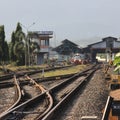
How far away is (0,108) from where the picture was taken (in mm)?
19484

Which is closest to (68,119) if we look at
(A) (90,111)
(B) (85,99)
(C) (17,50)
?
(A) (90,111)

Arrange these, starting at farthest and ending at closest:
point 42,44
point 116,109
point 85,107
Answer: point 42,44 < point 85,107 < point 116,109

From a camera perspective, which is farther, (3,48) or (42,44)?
(42,44)

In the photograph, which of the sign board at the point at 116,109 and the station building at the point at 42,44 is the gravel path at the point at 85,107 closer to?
the sign board at the point at 116,109

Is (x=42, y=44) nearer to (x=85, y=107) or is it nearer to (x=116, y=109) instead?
A: (x=85, y=107)

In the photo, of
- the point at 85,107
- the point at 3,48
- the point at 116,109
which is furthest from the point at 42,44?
the point at 116,109

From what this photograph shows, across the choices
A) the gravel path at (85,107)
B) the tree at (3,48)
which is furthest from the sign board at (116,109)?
the tree at (3,48)

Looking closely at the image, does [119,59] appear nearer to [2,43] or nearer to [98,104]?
[98,104]

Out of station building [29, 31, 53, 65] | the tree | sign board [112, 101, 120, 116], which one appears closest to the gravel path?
sign board [112, 101, 120, 116]

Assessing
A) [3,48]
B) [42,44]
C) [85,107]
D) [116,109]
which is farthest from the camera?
[42,44]

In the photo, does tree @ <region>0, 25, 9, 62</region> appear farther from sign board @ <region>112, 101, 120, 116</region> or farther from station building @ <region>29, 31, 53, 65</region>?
sign board @ <region>112, 101, 120, 116</region>

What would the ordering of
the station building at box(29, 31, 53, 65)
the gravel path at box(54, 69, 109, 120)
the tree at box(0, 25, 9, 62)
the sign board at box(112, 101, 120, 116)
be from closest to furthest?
the sign board at box(112, 101, 120, 116), the gravel path at box(54, 69, 109, 120), the tree at box(0, 25, 9, 62), the station building at box(29, 31, 53, 65)

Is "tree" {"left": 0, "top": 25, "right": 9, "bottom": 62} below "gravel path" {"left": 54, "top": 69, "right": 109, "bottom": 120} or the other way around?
the other way around

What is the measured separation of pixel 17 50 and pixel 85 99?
2693 inches
